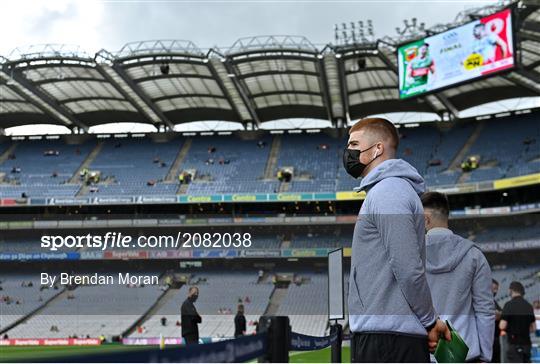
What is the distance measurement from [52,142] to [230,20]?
66.5 feet

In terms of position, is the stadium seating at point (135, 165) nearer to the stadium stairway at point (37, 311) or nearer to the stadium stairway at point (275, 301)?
the stadium stairway at point (275, 301)

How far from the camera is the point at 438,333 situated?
3.26 m

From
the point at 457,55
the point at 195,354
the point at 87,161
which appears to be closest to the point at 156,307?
the point at 457,55

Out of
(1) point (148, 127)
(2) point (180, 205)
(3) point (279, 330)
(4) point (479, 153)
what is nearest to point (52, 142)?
(1) point (148, 127)

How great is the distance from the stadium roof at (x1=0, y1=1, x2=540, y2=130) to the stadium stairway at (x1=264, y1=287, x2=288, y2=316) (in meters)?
12.6

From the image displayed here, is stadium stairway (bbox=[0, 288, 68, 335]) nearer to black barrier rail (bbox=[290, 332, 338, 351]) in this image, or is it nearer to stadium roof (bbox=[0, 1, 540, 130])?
stadium roof (bbox=[0, 1, 540, 130])

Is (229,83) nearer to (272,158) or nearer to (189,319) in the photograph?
(272,158)

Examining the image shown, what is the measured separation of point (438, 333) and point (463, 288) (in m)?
1.52

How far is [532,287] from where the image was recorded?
34.8 meters

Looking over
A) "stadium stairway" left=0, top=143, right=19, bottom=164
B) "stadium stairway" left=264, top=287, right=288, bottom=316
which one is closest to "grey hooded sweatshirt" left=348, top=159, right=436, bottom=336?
"stadium stairway" left=264, top=287, right=288, bottom=316

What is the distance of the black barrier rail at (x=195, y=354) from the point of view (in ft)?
11.9

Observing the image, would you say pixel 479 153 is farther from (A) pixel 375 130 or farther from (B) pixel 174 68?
(A) pixel 375 130

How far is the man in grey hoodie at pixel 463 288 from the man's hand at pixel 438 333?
4.58ft

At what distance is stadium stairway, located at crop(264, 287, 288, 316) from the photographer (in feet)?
113
